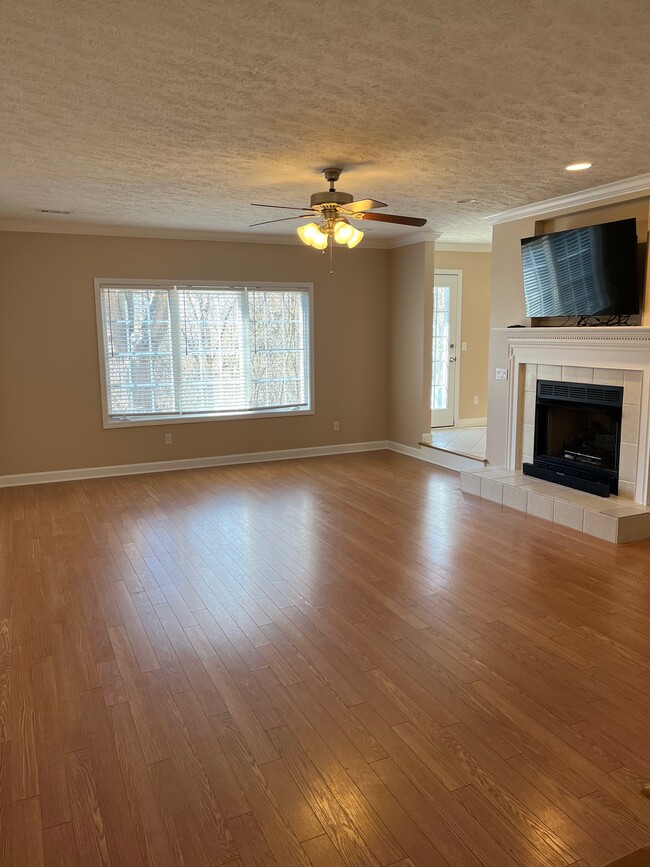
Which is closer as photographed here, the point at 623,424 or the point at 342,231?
the point at 342,231

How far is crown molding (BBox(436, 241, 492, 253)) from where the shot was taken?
326 inches

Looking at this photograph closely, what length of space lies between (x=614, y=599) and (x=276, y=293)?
5.20 m

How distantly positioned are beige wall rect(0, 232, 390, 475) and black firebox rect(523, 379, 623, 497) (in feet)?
9.31

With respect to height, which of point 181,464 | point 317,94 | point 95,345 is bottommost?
point 181,464

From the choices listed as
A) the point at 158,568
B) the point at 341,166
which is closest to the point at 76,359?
the point at 158,568

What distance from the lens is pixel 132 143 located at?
356 centimetres

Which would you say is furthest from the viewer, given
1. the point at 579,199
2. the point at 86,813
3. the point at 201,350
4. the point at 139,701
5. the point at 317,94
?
the point at 201,350

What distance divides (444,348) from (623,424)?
3999mm

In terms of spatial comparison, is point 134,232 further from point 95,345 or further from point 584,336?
point 584,336

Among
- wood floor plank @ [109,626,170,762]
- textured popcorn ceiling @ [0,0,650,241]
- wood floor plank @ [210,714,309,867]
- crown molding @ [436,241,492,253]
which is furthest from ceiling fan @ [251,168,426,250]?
crown molding @ [436,241,492,253]

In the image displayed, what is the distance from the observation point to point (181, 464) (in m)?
7.14

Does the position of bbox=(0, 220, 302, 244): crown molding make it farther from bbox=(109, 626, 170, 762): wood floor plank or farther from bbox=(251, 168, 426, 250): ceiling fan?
bbox=(109, 626, 170, 762): wood floor plank

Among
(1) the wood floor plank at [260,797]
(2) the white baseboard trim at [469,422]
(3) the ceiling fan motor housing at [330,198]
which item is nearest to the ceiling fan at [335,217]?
(3) the ceiling fan motor housing at [330,198]

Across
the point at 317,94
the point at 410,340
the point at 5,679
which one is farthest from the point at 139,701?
the point at 410,340
